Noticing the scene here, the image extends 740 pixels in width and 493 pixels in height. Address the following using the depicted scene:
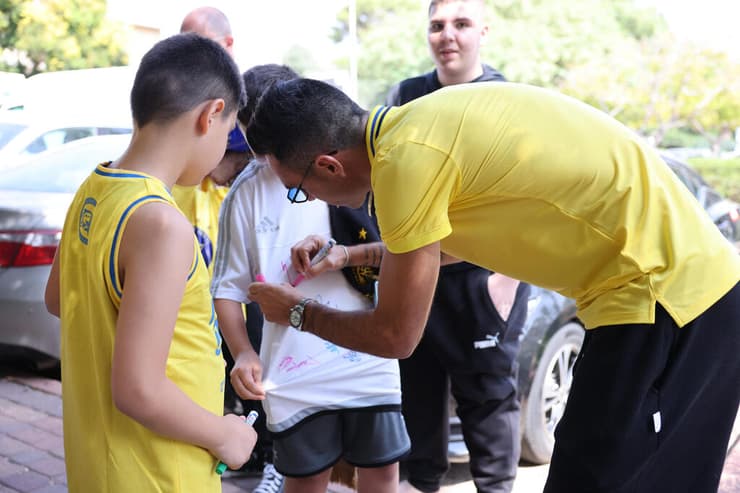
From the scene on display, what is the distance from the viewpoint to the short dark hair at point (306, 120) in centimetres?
213

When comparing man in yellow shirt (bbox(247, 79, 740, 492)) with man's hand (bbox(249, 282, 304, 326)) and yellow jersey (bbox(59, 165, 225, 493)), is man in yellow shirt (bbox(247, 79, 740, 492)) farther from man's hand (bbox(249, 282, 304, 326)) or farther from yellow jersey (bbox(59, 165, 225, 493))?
yellow jersey (bbox(59, 165, 225, 493))

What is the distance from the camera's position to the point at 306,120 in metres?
2.12

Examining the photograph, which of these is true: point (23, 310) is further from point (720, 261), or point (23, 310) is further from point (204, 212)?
point (720, 261)

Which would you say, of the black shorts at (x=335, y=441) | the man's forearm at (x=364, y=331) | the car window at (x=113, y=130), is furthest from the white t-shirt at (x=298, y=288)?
the car window at (x=113, y=130)

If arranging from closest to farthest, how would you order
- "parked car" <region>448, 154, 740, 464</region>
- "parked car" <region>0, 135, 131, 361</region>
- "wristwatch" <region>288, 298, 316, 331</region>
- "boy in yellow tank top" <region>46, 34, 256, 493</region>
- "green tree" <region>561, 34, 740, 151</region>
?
"boy in yellow tank top" <region>46, 34, 256, 493</region>, "wristwatch" <region>288, 298, 316, 331</region>, "parked car" <region>448, 154, 740, 464</region>, "parked car" <region>0, 135, 131, 361</region>, "green tree" <region>561, 34, 740, 151</region>

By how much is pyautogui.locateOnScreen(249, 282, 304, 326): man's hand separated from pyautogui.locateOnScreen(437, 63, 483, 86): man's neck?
169 centimetres

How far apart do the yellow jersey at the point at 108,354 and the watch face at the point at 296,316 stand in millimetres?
578

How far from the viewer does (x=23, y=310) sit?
16.1 feet

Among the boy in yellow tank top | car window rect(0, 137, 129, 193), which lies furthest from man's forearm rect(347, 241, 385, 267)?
car window rect(0, 137, 129, 193)

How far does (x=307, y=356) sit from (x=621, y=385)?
1.01 meters

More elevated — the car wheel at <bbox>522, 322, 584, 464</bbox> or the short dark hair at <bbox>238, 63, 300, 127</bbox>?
the short dark hair at <bbox>238, 63, 300, 127</bbox>

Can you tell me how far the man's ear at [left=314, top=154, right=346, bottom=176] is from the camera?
7.08ft

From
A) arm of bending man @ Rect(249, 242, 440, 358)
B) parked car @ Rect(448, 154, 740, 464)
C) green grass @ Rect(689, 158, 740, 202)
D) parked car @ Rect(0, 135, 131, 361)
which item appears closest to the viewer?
arm of bending man @ Rect(249, 242, 440, 358)

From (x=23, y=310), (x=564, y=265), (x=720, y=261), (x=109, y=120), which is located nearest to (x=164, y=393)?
(x=564, y=265)
